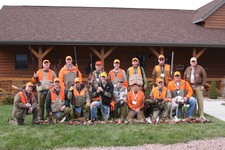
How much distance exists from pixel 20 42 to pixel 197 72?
8.64m

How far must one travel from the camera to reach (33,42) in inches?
593

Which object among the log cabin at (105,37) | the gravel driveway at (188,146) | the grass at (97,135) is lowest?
the gravel driveway at (188,146)

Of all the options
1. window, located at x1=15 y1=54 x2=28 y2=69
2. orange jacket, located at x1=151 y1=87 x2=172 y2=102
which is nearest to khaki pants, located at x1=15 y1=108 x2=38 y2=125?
orange jacket, located at x1=151 y1=87 x2=172 y2=102

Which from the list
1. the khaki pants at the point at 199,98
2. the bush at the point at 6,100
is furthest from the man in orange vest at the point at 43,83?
the bush at the point at 6,100

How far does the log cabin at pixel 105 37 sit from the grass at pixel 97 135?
7225 mm

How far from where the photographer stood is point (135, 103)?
29.8 ft

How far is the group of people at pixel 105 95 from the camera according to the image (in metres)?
8.72

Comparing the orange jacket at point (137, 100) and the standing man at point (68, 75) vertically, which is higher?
the standing man at point (68, 75)

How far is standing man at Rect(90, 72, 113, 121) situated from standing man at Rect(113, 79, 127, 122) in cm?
22

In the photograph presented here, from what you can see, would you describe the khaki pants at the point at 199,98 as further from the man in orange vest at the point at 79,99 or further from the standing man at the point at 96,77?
the man in orange vest at the point at 79,99

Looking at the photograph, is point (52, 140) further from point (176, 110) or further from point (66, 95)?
point (176, 110)

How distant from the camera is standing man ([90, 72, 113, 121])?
903cm

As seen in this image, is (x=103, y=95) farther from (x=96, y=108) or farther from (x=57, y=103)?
(x=57, y=103)

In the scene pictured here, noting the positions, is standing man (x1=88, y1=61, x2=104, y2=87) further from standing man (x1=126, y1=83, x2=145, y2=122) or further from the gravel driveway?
the gravel driveway
